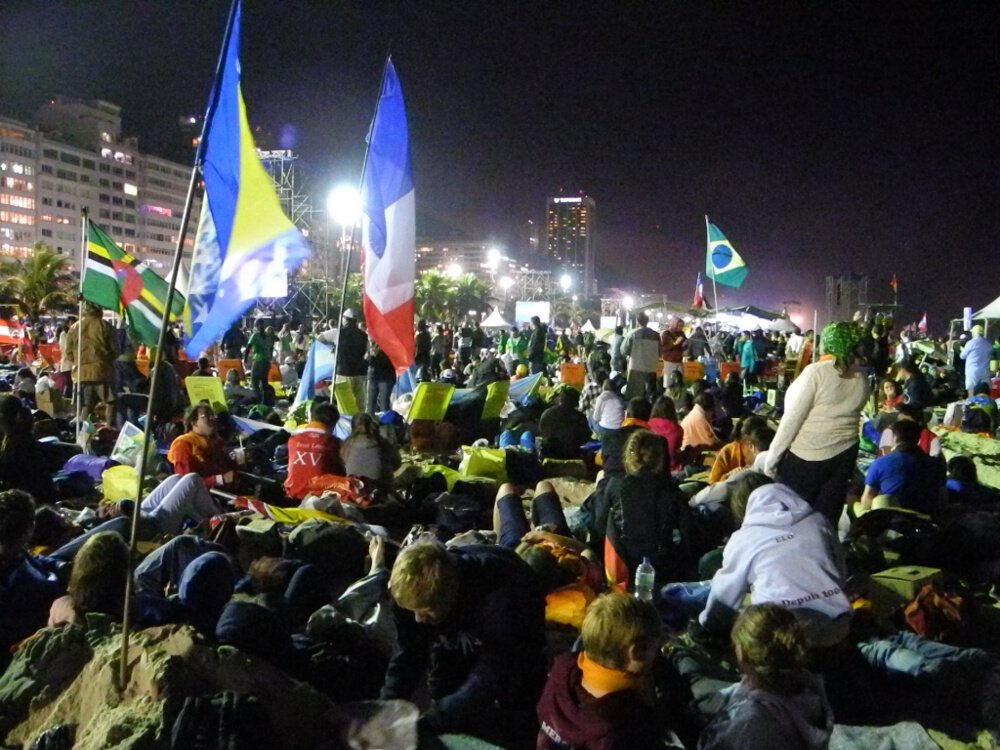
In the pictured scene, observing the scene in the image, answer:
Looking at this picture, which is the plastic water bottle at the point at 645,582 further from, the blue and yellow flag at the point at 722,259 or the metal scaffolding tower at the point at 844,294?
the metal scaffolding tower at the point at 844,294

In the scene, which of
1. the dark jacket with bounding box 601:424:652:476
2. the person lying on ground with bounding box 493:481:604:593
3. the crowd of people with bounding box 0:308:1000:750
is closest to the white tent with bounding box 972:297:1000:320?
the crowd of people with bounding box 0:308:1000:750

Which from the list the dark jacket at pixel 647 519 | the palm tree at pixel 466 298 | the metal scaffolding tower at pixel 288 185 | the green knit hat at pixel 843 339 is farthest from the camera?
the palm tree at pixel 466 298

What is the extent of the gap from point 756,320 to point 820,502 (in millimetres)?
30004

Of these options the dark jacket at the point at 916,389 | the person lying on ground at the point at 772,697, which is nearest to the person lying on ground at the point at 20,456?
the person lying on ground at the point at 772,697

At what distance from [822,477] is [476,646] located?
10.0 ft

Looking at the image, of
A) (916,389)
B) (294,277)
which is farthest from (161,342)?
(294,277)

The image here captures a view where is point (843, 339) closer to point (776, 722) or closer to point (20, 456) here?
point (776, 722)

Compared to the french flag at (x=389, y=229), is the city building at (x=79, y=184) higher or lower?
higher

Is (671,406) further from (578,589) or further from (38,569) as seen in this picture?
(38,569)

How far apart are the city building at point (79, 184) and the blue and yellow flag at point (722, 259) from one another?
83.7 metres

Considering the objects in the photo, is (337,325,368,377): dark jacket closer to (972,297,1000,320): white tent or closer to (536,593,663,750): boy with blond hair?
(536,593,663,750): boy with blond hair

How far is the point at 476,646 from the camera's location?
352 cm

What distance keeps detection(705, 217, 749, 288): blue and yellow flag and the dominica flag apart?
1209 cm

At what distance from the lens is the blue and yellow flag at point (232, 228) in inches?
159
